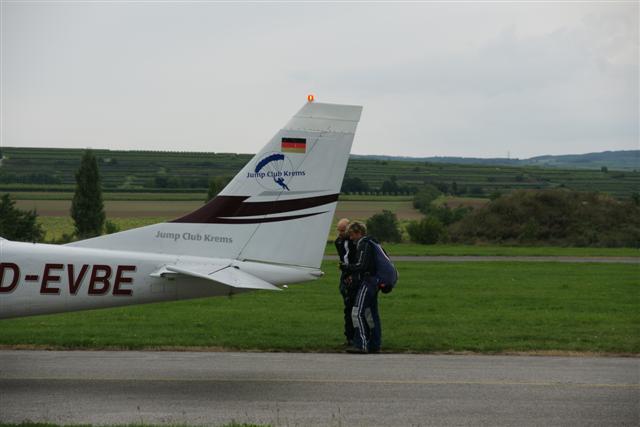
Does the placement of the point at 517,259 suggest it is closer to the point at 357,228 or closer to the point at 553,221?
the point at 553,221

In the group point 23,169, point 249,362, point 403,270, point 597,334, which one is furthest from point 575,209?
point 23,169

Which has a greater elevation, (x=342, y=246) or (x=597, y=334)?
(x=342, y=246)

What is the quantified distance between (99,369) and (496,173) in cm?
13723

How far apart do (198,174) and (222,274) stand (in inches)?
3720

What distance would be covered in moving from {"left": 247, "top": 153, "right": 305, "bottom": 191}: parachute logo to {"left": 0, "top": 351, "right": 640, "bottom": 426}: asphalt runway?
228 cm

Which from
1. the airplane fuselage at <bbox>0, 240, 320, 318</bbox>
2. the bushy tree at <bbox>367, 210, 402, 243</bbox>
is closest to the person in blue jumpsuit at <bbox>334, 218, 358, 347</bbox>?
the airplane fuselage at <bbox>0, 240, 320, 318</bbox>

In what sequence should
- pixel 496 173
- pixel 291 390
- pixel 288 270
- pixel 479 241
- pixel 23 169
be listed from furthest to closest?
pixel 496 173
pixel 23 169
pixel 479 241
pixel 288 270
pixel 291 390

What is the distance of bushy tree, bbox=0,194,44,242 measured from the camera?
40606 mm

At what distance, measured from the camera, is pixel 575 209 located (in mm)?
Result: 50656

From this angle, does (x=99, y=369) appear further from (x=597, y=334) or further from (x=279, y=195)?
(x=597, y=334)

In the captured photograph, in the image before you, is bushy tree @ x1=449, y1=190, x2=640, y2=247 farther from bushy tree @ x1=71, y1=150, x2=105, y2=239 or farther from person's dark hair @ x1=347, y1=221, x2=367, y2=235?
person's dark hair @ x1=347, y1=221, x2=367, y2=235

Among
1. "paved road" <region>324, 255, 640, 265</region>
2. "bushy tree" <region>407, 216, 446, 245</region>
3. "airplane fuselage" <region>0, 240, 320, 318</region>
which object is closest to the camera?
"airplane fuselage" <region>0, 240, 320, 318</region>

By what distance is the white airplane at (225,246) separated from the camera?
1100 centimetres

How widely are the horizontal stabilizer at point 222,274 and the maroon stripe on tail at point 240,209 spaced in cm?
57
